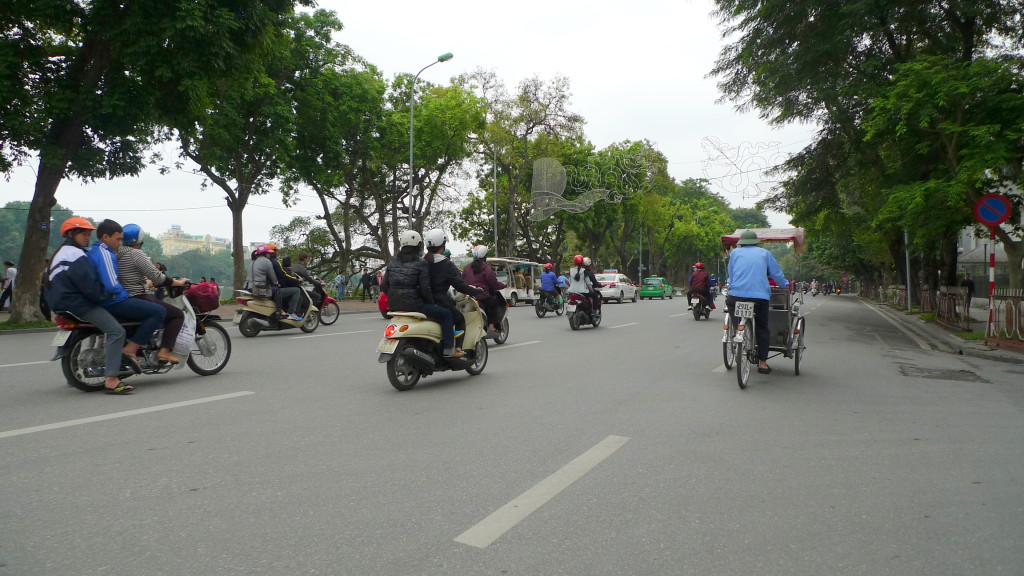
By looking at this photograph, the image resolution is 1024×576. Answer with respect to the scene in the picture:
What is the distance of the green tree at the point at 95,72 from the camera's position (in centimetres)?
1488

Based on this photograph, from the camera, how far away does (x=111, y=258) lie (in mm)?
6918

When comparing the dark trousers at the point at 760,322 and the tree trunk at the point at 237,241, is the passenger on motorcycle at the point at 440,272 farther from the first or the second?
the tree trunk at the point at 237,241

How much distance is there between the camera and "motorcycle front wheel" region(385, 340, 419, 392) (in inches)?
288

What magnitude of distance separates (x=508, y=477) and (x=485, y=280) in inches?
282

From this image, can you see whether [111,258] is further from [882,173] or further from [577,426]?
[882,173]

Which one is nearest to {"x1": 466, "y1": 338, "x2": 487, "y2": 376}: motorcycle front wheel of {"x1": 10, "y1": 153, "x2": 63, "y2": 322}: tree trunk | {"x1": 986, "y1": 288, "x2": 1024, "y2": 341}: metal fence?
{"x1": 986, "y1": 288, "x2": 1024, "y2": 341}: metal fence

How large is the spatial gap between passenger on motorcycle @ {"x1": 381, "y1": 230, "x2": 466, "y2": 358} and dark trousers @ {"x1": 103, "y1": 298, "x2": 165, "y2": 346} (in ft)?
7.52

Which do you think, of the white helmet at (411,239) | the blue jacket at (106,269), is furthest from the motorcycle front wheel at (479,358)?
the blue jacket at (106,269)

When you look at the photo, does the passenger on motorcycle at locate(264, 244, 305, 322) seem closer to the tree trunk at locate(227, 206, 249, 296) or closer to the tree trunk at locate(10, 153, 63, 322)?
the tree trunk at locate(10, 153, 63, 322)

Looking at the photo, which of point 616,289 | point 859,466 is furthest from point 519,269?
point 859,466

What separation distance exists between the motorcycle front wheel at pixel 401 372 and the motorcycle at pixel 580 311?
8.77m

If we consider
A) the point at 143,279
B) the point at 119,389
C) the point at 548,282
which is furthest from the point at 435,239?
the point at 548,282

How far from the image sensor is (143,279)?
734 cm

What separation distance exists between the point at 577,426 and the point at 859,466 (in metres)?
2.03
